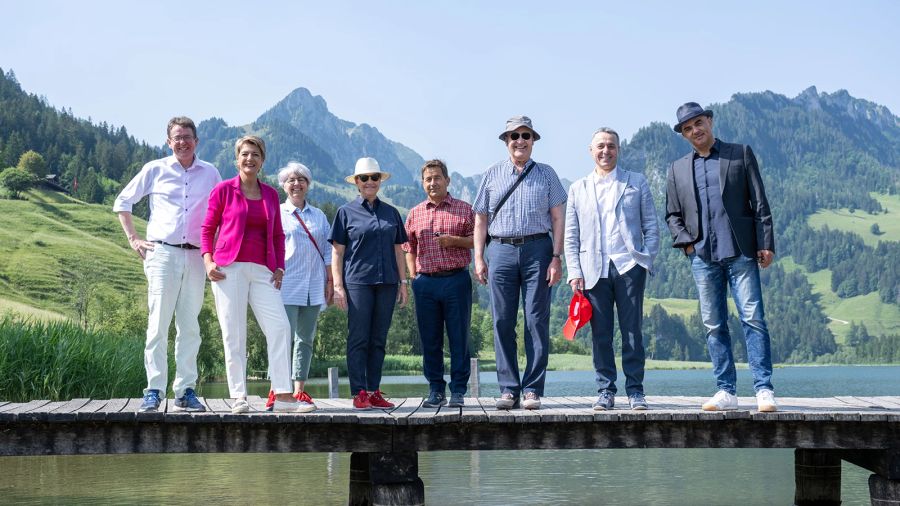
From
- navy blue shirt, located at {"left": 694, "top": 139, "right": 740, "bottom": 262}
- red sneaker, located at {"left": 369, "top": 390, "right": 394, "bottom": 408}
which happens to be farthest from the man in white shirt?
navy blue shirt, located at {"left": 694, "top": 139, "right": 740, "bottom": 262}

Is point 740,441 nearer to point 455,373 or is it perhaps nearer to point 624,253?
point 624,253

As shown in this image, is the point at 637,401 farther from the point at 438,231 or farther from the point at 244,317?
the point at 244,317

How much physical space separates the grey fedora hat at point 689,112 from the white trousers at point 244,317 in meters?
4.28

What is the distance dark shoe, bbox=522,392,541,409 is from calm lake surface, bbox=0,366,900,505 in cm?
359

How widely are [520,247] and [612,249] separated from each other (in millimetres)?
903

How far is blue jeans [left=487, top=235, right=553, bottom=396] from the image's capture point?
349 inches

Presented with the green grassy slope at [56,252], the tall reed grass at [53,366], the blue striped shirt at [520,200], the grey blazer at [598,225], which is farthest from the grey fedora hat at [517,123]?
the green grassy slope at [56,252]

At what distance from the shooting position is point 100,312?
72438 mm

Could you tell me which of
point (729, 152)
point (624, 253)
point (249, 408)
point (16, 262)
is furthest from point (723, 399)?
point (16, 262)

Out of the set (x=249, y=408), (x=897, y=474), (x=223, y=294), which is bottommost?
(x=897, y=474)

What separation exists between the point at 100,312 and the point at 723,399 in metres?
71.0

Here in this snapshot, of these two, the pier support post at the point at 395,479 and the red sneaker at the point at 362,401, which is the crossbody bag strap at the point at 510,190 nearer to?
the red sneaker at the point at 362,401

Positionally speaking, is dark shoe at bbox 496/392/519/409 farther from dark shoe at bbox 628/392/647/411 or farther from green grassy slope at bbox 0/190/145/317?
green grassy slope at bbox 0/190/145/317

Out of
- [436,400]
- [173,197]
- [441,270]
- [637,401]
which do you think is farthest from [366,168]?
[637,401]
